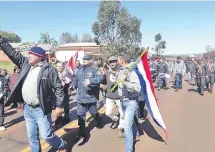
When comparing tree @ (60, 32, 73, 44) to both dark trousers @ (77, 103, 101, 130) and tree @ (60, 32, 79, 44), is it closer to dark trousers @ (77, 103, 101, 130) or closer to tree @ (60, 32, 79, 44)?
tree @ (60, 32, 79, 44)

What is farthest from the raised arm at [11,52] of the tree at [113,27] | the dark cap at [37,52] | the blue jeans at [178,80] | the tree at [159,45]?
the tree at [159,45]

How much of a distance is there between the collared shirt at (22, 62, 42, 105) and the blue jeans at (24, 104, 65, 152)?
0.17m

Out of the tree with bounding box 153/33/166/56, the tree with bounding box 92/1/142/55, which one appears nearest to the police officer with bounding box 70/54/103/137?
the tree with bounding box 92/1/142/55

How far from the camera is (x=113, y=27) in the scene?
5062 centimetres

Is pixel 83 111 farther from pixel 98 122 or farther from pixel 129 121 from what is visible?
pixel 129 121

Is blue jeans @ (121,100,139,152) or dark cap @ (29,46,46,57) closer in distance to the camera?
dark cap @ (29,46,46,57)

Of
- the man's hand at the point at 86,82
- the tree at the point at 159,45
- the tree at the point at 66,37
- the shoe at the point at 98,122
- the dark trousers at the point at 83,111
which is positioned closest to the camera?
the man's hand at the point at 86,82

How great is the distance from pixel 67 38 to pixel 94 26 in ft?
321

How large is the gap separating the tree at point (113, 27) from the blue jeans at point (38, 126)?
146 feet

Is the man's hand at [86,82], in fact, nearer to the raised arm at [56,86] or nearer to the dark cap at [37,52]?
the raised arm at [56,86]

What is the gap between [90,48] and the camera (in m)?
80.9

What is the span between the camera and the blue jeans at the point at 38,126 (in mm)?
4898

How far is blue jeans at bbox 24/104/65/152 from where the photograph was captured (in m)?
4.90

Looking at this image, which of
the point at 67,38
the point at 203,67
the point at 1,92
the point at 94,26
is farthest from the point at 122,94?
the point at 67,38
